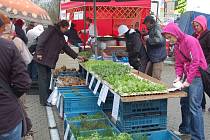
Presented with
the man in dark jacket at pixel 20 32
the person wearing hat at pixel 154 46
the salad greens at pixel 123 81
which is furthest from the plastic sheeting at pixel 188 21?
the salad greens at pixel 123 81

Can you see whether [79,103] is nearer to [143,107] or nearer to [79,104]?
[79,104]

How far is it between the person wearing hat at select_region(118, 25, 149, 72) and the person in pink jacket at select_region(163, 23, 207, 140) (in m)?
2.65

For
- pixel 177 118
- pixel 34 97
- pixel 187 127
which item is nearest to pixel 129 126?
pixel 187 127

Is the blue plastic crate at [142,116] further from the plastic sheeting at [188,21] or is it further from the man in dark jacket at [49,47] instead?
the plastic sheeting at [188,21]

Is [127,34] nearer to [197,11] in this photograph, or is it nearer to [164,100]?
[164,100]

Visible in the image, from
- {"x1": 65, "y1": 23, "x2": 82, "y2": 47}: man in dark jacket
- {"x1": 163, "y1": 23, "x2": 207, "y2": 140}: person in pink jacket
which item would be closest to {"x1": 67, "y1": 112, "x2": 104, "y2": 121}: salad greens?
{"x1": 163, "y1": 23, "x2": 207, "y2": 140}: person in pink jacket

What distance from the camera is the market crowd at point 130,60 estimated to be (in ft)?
10.4

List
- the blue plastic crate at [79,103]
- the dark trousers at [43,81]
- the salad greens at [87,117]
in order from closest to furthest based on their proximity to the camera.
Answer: the salad greens at [87,117] < the blue plastic crate at [79,103] < the dark trousers at [43,81]

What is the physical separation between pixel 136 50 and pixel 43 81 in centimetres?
221

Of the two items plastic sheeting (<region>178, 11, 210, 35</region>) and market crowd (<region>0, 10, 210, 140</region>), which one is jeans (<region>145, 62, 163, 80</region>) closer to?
market crowd (<region>0, 10, 210, 140</region>)

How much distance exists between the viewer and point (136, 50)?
779 cm

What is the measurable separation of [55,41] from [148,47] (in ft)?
6.78

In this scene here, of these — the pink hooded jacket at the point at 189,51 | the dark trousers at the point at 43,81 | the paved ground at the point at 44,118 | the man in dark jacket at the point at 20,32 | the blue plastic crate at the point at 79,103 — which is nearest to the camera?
the pink hooded jacket at the point at 189,51

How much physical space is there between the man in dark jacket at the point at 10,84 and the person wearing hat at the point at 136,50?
478 cm
